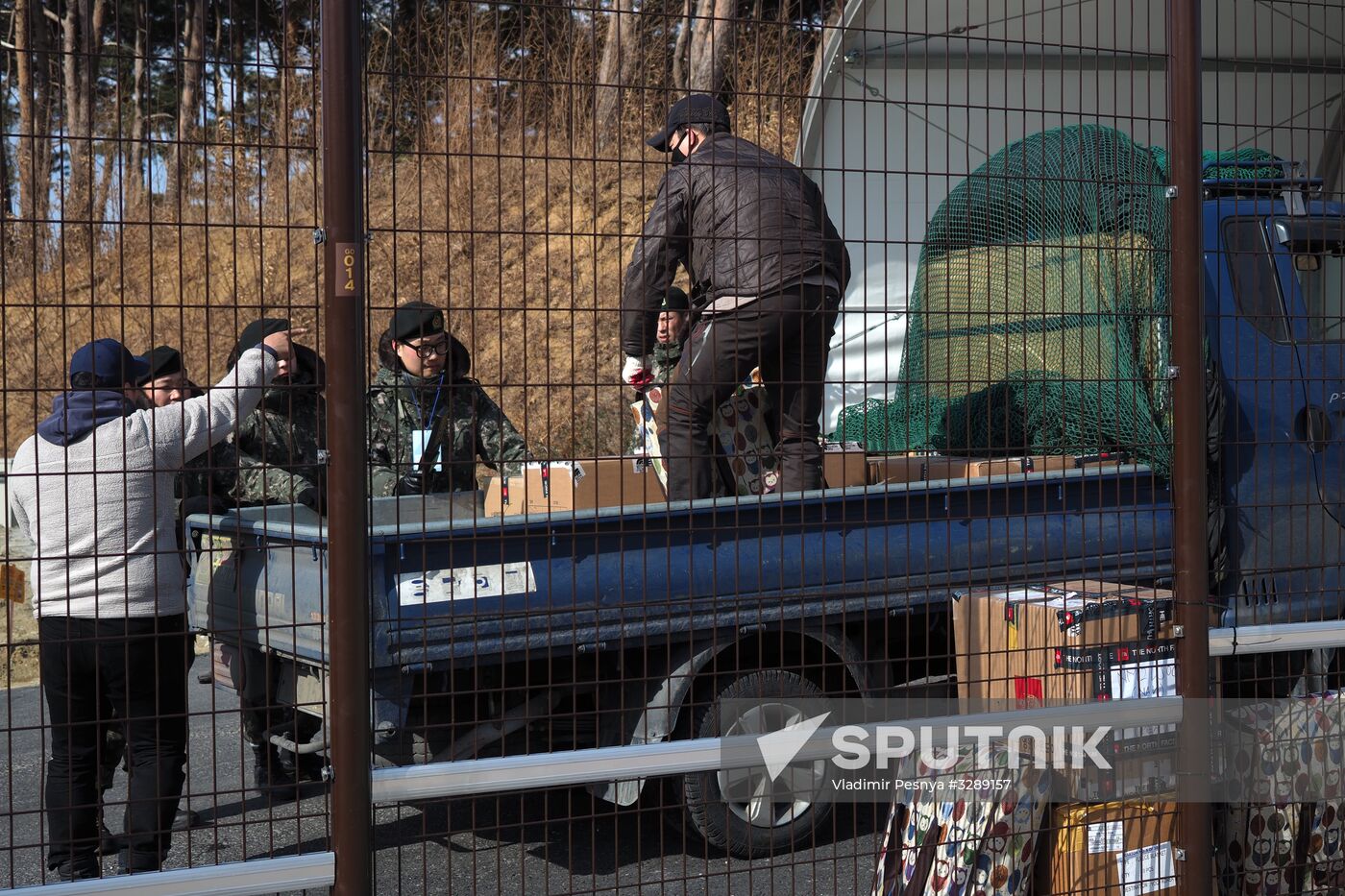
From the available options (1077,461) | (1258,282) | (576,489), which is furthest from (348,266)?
(1258,282)

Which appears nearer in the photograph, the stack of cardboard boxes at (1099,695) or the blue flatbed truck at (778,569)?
the stack of cardboard boxes at (1099,695)

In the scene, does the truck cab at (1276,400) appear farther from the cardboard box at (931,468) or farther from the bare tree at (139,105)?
the bare tree at (139,105)

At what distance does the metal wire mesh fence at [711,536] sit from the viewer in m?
2.87

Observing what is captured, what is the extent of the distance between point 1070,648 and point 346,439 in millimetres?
1994

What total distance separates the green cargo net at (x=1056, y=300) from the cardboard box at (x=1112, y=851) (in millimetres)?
1011

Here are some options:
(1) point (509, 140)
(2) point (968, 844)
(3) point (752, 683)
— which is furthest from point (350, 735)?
(1) point (509, 140)

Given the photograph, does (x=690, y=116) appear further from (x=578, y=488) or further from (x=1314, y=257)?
(x=1314, y=257)

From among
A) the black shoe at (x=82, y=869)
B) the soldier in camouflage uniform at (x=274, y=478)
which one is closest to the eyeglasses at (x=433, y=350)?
the soldier in camouflage uniform at (x=274, y=478)

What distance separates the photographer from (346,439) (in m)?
2.76

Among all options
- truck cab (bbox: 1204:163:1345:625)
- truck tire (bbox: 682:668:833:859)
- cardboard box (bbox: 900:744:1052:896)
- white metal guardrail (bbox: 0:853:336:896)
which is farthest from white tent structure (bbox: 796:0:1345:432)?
white metal guardrail (bbox: 0:853:336:896)

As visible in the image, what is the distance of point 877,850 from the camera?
140 inches

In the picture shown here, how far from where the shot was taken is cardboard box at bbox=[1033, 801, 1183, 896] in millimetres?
3564

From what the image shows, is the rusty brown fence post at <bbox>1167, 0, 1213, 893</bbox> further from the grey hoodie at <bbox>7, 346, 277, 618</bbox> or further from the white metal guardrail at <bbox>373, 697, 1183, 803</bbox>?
the grey hoodie at <bbox>7, 346, 277, 618</bbox>

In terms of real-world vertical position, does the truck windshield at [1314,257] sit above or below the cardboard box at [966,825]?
above
